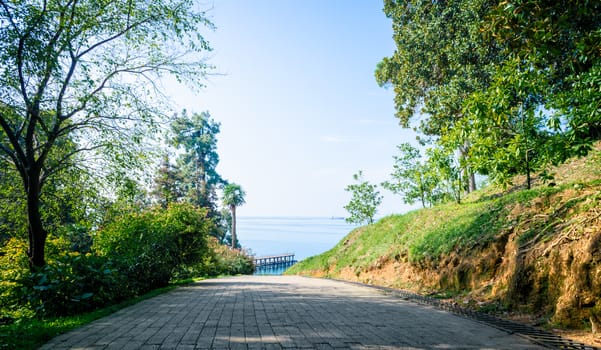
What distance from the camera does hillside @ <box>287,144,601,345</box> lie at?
17.3 ft

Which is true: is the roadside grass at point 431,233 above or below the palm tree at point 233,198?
below

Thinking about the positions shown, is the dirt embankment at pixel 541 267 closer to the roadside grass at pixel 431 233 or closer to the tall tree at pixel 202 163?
the roadside grass at pixel 431 233

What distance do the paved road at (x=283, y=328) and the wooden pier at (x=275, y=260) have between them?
4189cm

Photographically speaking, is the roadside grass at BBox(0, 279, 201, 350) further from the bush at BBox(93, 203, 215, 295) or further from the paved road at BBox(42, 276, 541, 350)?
the bush at BBox(93, 203, 215, 295)

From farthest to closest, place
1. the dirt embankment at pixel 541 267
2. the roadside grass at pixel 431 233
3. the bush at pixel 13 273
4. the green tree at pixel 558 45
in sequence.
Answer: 1. the roadside grass at pixel 431 233
2. the bush at pixel 13 273
3. the green tree at pixel 558 45
4. the dirt embankment at pixel 541 267

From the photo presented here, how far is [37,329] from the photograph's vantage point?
508cm

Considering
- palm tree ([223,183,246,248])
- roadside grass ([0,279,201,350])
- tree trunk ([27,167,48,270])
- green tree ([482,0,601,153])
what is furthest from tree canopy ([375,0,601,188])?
palm tree ([223,183,246,248])

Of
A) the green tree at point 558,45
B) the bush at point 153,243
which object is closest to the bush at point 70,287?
the bush at point 153,243

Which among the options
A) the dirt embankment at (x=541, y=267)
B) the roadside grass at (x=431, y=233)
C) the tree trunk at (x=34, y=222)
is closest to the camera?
the dirt embankment at (x=541, y=267)

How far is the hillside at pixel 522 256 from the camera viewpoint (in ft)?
17.3

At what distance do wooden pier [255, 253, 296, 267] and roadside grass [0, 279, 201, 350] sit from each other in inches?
1669

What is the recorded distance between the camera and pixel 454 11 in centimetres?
1709

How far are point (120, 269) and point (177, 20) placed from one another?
706 cm

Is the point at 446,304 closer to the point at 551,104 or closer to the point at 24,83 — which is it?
the point at 551,104
